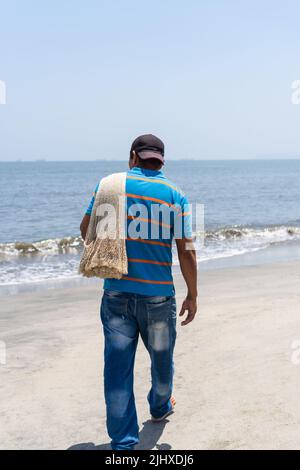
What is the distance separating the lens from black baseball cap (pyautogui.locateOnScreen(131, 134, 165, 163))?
12.1 ft

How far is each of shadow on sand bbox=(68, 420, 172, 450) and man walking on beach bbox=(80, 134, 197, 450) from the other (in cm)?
23

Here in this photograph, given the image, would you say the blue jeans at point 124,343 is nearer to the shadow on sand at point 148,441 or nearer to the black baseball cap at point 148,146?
the shadow on sand at point 148,441

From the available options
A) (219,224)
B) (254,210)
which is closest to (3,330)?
(219,224)

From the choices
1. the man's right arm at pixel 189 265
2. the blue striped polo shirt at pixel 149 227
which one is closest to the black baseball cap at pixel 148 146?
the blue striped polo shirt at pixel 149 227

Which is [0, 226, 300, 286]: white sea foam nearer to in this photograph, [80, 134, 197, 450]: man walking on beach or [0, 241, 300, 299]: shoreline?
[0, 241, 300, 299]: shoreline

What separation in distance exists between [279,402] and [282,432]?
0.48 meters

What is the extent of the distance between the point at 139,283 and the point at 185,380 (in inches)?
66.0

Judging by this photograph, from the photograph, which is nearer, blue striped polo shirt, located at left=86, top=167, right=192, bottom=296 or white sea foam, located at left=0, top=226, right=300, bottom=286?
blue striped polo shirt, located at left=86, top=167, right=192, bottom=296

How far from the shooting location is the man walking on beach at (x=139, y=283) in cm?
358

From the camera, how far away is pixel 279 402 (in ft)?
14.2

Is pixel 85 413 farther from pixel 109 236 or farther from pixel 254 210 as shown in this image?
pixel 254 210

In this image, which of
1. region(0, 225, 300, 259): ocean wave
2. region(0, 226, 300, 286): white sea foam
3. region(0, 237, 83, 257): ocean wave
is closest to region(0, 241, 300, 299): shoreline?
region(0, 226, 300, 286): white sea foam

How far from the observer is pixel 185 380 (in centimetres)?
495

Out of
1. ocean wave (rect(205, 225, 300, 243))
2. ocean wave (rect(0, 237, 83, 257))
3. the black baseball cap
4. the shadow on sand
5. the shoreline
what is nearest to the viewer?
the black baseball cap
